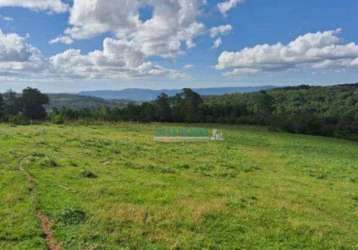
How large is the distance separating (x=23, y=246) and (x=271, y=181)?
12876 millimetres

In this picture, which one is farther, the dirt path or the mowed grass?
the mowed grass

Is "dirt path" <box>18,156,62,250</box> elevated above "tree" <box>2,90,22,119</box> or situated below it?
below

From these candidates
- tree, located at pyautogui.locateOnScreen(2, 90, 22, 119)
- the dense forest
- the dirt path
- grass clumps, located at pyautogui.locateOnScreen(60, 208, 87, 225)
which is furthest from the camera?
tree, located at pyautogui.locateOnScreen(2, 90, 22, 119)

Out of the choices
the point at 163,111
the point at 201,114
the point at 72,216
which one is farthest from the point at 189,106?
the point at 72,216

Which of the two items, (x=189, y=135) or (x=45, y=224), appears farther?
(x=189, y=135)

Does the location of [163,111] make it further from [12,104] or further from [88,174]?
[88,174]

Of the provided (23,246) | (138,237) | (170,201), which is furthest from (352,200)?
(23,246)

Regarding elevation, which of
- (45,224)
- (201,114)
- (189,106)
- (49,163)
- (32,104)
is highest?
(32,104)

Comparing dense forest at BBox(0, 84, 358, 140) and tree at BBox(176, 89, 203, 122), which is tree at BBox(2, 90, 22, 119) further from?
tree at BBox(176, 89, 203, 122)

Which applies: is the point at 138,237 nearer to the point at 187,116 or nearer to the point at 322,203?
the point at 322,203

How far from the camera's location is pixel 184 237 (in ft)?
29.0

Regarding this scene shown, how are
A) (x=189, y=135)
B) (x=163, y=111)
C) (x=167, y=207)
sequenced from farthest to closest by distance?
1. (x=163, y=111)
2. (x=189, y=135)
3. (x=167, y=207)

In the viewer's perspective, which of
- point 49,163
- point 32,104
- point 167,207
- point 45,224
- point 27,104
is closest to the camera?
point 45,224

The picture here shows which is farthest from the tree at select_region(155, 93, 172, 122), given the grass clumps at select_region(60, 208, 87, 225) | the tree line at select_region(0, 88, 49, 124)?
the grass clumps at select_region(60, 208, 87, 225)
